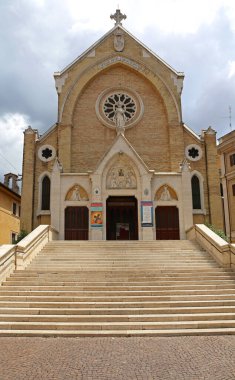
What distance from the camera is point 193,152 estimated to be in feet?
92.7

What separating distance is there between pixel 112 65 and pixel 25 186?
12.5 meters

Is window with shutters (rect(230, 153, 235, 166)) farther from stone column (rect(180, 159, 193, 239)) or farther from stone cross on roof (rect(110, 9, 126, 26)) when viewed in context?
stone cross on roof (rect(110, 9, 126, 26))

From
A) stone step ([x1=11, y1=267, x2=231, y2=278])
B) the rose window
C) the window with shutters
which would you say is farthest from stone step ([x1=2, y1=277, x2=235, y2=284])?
the window with shutters

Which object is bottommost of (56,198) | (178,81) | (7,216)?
(7,216)

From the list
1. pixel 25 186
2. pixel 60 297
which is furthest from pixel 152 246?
pixel 25 186

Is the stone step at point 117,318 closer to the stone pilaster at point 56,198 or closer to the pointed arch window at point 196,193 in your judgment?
the stone pilaster at point 56,198

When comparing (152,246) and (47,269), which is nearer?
(47,269)

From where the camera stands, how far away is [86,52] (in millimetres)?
30062

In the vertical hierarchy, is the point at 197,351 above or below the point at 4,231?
below

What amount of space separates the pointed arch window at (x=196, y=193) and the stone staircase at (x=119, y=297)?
35.9 feet

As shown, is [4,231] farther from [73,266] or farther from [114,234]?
[73,266]

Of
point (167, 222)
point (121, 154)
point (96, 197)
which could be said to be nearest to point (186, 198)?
point (167, 222)

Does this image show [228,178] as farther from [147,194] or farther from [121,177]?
[121,177]

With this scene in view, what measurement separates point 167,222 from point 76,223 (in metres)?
6.21
